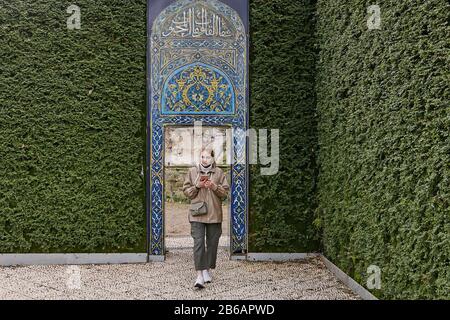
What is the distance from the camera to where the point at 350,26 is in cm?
496

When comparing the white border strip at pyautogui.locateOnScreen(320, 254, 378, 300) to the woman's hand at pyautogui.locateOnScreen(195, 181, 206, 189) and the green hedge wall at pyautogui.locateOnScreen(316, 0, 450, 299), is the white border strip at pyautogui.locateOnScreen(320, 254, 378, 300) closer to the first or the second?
the green hedge wall at pyautogui.locateOnScreen(316, 0, 450, 299)

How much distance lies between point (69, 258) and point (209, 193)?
2.54 m

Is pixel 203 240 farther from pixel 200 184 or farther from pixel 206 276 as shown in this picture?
pixel 200 184

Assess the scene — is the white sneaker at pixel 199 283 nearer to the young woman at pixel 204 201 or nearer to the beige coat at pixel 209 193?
the young woman at pixel 204 201

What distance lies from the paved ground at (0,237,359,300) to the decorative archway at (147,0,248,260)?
0.64 m

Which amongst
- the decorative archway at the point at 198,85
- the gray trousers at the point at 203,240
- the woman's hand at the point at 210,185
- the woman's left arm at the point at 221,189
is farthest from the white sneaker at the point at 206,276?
the decorative archway at the point at 198,85

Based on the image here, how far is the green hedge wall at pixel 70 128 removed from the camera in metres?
6.39

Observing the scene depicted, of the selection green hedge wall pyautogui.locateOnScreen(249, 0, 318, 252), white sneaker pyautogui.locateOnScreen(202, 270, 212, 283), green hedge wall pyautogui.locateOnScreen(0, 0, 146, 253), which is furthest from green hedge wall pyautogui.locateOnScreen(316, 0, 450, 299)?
green hedge wall pyautogui.locateOnScreen(0, 0, 146, 253)

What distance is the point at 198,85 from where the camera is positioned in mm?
6734

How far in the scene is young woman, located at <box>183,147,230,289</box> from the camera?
5.20 meters

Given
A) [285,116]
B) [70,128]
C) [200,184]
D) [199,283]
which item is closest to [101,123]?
[70,128]

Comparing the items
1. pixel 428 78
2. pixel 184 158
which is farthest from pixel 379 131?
pixel 184 158

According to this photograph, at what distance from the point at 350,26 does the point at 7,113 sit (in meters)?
4.64

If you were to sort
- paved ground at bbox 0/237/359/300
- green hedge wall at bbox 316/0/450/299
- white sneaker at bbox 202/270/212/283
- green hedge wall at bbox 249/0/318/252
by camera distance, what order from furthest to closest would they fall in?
green hedge wall at bbox 249/0/318/252 → white sneaker at bbox 202/270/212/283 → paved ground at bbox 0/237/359/300 → green hedge wall at bbox 316/0/450/299
